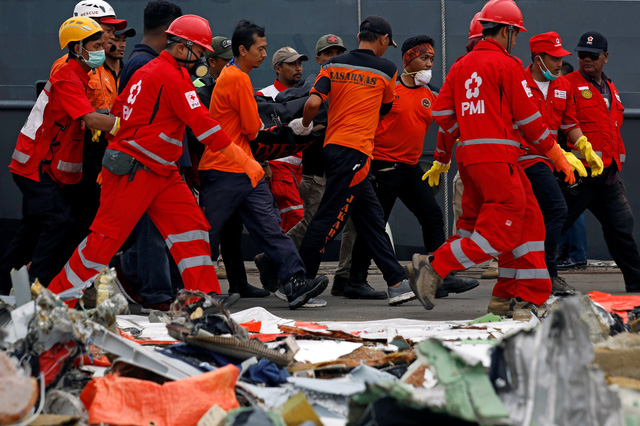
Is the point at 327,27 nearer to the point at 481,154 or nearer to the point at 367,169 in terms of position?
the point at 367,169

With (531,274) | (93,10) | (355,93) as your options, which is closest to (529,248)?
(531,274)

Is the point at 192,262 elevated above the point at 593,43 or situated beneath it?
situated beneath

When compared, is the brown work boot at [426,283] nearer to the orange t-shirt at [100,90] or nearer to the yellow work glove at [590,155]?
the yellow work glove at [590,155]

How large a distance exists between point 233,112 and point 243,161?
39.6 inches

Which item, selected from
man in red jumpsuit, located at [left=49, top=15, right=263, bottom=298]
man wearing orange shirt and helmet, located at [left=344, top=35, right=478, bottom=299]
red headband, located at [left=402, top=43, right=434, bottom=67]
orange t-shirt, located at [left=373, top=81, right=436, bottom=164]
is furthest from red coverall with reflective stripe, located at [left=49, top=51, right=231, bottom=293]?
red headband, located at [left=402, top=43, right=434, bottom=67]

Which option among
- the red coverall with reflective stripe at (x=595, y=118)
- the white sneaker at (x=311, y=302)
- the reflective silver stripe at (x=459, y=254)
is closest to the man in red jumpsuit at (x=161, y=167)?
the white sneaker at (x=311, y=302)

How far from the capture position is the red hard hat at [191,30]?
5.21 metres

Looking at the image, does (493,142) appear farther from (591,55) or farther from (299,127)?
(591,55)

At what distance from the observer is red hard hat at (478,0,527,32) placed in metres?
5.41

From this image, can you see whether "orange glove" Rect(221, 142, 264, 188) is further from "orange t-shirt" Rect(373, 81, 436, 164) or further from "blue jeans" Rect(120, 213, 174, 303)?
"orange t-shirt" Rect(373, 81, 436, 164)

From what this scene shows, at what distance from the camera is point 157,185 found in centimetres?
511

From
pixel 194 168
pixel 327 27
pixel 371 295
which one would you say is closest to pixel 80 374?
pixel 194 168

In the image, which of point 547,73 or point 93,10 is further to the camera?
point 547,73

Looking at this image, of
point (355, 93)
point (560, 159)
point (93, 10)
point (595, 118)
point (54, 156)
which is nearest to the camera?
point (560, 159)
